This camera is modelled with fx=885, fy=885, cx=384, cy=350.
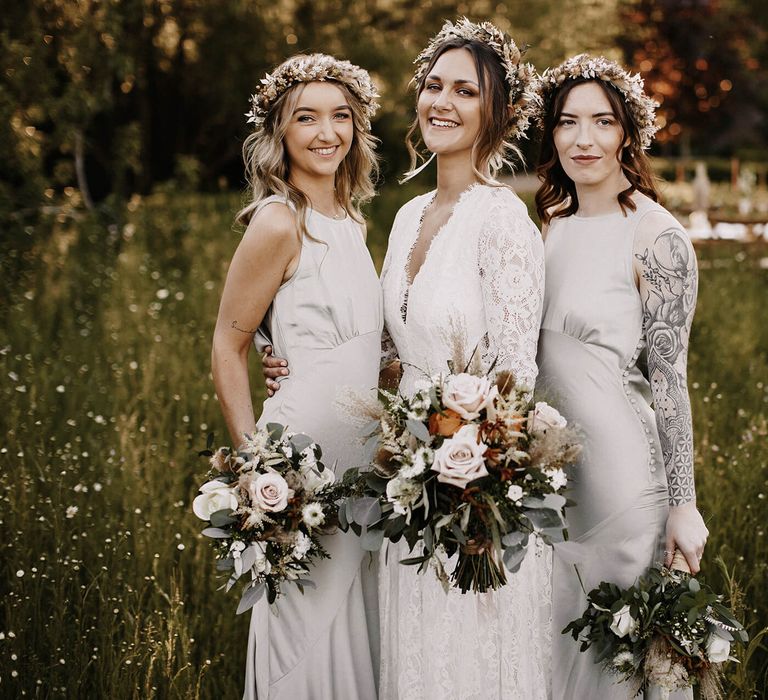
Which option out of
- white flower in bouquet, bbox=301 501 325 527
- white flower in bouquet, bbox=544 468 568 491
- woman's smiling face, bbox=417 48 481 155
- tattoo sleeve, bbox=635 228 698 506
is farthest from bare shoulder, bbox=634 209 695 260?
white flower in bouquet, bbox=301 501 325 527

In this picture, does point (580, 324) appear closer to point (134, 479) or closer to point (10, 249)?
point (134, 479)

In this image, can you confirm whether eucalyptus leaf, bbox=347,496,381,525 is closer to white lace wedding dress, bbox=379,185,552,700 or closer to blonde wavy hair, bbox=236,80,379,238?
white lace wedding dress, bbox=379,185,552,700

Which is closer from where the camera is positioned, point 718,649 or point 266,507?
point 266,507

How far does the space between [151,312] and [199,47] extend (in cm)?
660

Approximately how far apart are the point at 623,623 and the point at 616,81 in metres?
1.70

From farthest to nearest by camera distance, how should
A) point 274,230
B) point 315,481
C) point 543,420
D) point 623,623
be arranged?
point 274,230 → point 623,623 → point 315,481 → point 543,420

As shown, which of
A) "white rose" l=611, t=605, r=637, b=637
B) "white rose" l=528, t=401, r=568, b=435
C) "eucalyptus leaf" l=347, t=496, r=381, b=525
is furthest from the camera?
"white rose" l=611, t=605, r=637, b=637

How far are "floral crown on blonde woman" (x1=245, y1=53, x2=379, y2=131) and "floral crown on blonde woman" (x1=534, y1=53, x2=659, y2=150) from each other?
0.62 metres

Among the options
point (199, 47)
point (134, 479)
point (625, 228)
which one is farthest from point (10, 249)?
point (199, 47)

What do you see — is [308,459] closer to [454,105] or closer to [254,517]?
[254,517]

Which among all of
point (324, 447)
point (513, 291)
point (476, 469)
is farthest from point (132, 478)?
point (476, 469)

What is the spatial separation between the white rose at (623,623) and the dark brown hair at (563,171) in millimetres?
1255

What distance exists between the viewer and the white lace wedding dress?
263 cm

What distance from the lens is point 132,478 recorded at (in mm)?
4234
